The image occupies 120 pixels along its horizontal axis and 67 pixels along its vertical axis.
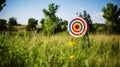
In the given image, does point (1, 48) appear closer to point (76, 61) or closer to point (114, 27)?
point (76, 61)

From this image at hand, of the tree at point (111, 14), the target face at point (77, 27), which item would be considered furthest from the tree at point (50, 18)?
the target face at point (77, 27)

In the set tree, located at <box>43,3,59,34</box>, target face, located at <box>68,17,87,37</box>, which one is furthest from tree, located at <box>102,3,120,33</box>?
target face, located at <box>68,17,87,37</box>

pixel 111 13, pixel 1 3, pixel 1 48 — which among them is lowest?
pixel 1 48

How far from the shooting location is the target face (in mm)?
5887

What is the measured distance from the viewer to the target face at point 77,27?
19.3ft

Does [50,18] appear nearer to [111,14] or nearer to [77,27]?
[111,14]

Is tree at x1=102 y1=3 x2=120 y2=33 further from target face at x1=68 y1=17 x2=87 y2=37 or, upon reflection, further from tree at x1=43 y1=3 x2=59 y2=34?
target face at x1=68 y1=17 x2=87 y2=37

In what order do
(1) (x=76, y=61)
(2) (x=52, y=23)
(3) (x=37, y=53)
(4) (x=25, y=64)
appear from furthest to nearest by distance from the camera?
(2) (x=52, y=23) → (3) (x=37, y=53) → (1) (x=76, y=61) → (4) (x=25, y=64)

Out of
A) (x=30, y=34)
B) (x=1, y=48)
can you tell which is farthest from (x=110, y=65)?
(x=30, y=34)

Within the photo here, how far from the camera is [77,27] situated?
6133 millimetres

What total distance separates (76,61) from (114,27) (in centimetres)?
2692

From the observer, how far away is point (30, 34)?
5.96 m

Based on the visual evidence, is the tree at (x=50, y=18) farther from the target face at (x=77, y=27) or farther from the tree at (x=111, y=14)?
the target face at (x=77, y=27)

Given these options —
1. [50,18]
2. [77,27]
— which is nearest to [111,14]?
[50,18]
